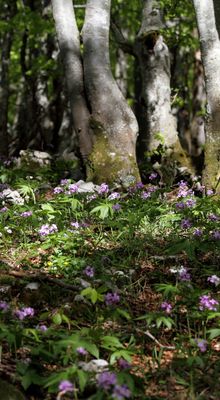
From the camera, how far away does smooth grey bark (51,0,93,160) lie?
7707mm

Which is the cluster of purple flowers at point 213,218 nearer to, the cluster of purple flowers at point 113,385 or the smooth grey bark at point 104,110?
the smooth grey bark at point 104,110

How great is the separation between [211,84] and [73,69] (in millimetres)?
2170

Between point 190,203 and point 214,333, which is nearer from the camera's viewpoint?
point 214,333

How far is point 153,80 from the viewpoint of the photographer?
29.1 feet

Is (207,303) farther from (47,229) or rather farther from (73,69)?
(73,69)

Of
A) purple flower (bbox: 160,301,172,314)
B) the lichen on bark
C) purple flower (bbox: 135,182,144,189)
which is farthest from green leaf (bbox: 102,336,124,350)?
the lichen on bark

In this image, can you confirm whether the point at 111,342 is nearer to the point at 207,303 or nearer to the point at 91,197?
the point at 207,303

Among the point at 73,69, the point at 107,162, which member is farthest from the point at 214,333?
the point at 73,69

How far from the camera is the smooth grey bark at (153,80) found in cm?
855

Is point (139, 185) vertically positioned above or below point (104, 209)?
below

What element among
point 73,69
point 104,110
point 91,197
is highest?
point 73,69

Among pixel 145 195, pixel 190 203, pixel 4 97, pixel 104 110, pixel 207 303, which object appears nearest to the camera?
pixel 207 303

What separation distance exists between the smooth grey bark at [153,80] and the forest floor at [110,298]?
6.65 ft

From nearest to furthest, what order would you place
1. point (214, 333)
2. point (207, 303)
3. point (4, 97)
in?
point (214, 333) < point (207, 303) < point (4, 97)
